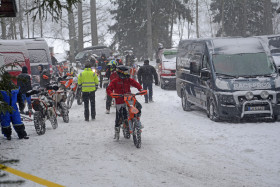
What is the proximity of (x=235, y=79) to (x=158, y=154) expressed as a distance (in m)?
4.56

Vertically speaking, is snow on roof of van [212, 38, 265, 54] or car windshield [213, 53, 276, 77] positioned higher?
snow on roof of van [212, 38, 265, 54]

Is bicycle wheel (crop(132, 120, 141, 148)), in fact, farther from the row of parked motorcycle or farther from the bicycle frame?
the row of parked motorcycle

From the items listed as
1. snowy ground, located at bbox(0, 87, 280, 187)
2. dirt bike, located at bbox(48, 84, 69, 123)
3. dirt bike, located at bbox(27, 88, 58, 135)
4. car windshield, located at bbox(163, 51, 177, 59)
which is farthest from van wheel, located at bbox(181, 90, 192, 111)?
car windshield, located at bbox(163, 51, 177, 59)

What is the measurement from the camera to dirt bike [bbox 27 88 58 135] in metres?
12.0

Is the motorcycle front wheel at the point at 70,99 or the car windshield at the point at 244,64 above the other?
the car windshield at the point at 244,64

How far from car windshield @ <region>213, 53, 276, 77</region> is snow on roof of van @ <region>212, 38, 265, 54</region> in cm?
13

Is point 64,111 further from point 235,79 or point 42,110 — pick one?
point 235,79

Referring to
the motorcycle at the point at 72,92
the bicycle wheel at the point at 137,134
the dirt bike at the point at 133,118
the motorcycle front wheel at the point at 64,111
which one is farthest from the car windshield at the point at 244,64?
the motorcycle at the point at 72,92

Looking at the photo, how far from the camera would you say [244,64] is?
13.4 m

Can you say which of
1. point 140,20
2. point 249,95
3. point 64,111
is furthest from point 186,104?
point 140,20

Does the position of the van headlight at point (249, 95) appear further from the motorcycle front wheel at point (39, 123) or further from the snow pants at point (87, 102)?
the motorcycle front wheel at point (39, 123)

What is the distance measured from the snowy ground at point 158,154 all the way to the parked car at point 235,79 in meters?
0.42

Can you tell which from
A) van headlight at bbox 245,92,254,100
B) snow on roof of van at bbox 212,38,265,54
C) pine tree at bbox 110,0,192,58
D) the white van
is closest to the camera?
van headlight at bbox 245,92,254,100

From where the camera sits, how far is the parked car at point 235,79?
12.5 metres
